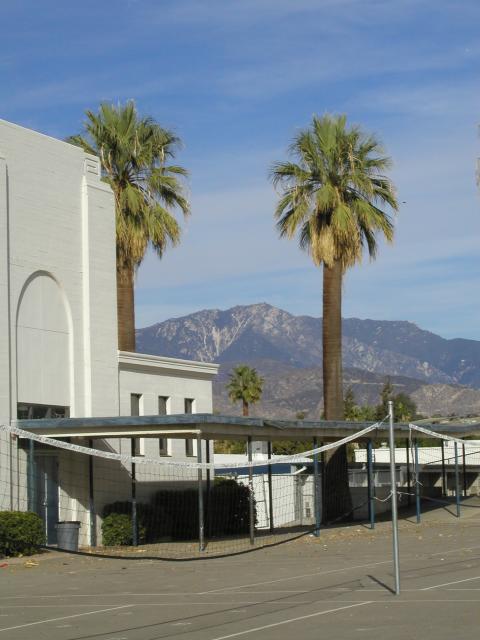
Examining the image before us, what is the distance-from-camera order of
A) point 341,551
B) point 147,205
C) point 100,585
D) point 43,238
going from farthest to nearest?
1. point 147,205
2. point 43,238
3. point 341,551
4. point 100,585

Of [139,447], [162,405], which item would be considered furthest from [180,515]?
[162,405]

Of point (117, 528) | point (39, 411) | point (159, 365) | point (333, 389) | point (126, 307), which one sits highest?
point (126, 307)

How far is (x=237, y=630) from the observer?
47.1 ft

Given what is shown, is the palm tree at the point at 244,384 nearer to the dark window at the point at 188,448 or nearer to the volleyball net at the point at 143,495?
the volleyball net at the point at 143,495

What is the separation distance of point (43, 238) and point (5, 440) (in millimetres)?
5940

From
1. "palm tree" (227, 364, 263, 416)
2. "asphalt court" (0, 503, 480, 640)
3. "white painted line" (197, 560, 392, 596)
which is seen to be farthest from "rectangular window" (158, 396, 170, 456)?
"palm tree" (227, 364, 263, 416)

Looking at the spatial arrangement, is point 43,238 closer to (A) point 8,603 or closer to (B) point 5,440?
(B) point 5,440

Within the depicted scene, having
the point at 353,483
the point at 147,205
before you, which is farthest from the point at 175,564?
the point at 353,483

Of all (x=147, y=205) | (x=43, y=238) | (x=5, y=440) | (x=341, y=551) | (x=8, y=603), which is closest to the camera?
(x=8, y=603)

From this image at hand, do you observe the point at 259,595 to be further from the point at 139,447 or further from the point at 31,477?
the point at 139,447

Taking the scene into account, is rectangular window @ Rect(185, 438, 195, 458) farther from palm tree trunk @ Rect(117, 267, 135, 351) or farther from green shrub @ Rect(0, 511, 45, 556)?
green shrub @ Rect(0, 511, 45, 556)

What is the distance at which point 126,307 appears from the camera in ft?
135

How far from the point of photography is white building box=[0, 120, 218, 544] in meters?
30.2

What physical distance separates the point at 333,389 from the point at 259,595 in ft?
72.2
